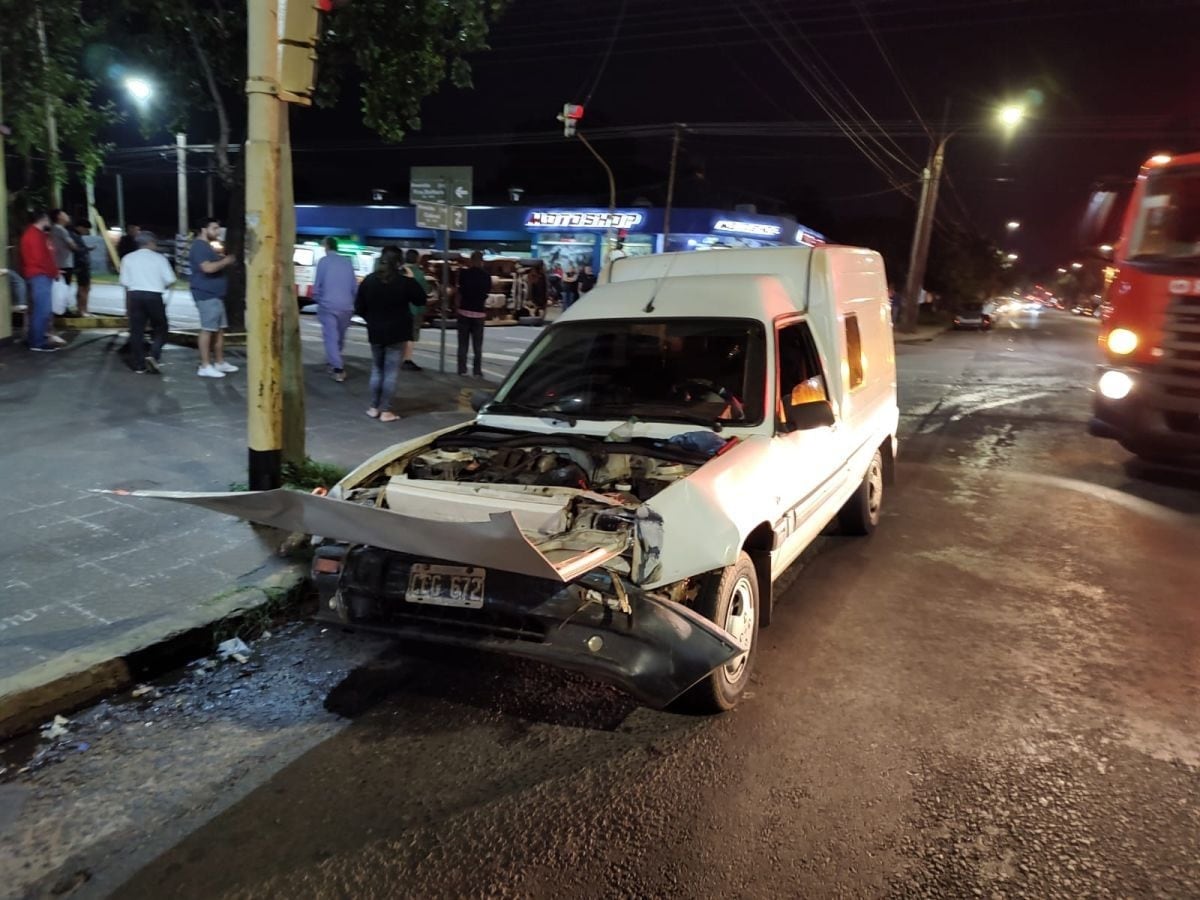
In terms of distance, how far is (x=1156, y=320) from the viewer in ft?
25.6

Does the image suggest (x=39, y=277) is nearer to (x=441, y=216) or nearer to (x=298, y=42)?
(x=441, y=216)

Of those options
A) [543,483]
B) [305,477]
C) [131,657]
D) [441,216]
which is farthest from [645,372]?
[441,216]

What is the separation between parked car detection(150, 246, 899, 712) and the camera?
130 inches

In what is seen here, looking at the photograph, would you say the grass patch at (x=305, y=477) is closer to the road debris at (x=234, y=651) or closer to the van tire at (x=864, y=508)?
the road debris at (x=234, y=651)

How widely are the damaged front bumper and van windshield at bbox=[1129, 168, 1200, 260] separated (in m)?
7.13

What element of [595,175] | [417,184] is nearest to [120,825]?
[417,184]

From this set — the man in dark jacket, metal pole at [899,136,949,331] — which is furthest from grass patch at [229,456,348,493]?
metal pole at [899,136,949,331]

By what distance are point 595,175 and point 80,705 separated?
56.1 meters

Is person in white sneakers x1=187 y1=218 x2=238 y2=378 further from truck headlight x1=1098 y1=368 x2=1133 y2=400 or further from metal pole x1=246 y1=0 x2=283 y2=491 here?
truck headlight x1=1098 y1=368 x2=1133 y2=400

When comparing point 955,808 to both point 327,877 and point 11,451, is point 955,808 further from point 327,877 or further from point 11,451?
point 11,451

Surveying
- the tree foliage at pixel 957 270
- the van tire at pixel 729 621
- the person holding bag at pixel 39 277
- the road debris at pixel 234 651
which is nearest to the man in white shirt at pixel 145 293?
the person holding bag at pixel 39 277

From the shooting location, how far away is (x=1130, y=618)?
16.4ft

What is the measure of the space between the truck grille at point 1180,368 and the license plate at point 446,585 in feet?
23.6

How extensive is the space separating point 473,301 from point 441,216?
139cm
